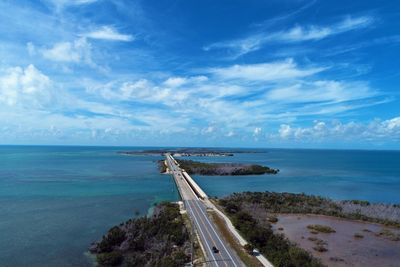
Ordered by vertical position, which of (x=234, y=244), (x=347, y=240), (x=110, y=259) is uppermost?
(x=234, y=244)

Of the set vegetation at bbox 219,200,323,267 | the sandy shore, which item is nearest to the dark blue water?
vegetation at bbox 219,200,323,267

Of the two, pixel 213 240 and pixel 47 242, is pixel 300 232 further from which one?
pixel 47 242

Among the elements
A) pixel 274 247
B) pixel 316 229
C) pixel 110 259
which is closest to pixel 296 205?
pixel 316 229

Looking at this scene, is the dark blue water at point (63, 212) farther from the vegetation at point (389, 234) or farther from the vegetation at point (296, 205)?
the vegetation at point (389, 234)

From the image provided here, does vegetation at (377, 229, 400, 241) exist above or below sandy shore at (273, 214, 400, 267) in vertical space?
above

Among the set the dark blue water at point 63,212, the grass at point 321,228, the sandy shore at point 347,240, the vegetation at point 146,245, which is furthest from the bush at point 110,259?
the grass at point 321,228

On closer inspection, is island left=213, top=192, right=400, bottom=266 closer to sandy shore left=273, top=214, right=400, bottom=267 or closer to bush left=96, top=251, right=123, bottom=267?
sandy shore left=273, top=214, right=400, bottom=267

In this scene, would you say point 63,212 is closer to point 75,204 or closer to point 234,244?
point 75,204
